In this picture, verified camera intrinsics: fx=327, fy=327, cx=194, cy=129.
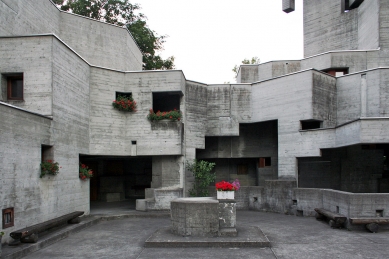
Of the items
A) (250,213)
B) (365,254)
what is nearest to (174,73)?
(250,213)

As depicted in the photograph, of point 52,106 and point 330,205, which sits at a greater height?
point 52,106

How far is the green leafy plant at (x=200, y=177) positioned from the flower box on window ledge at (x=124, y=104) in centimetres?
393

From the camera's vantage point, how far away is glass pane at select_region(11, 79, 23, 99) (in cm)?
1137

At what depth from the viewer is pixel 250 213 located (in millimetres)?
15406

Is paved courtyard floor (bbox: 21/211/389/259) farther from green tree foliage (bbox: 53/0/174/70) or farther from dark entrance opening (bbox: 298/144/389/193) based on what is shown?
green tree foliage (bbox: 53/0/174/70)

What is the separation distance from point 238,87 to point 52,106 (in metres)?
9.76

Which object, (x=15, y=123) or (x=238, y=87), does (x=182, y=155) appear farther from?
(x=15, y=123)

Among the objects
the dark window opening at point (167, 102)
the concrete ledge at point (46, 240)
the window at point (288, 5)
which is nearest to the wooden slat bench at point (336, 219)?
the concrete ledge at point (46, 240)

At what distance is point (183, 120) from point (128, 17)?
16444mm

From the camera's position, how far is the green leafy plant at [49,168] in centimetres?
1030

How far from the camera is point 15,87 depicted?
11414mm

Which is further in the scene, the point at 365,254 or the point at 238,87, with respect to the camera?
the point at 238,87

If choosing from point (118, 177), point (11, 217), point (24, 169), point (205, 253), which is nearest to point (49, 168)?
point (24, 169)

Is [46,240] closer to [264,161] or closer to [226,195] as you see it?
[226,195]
